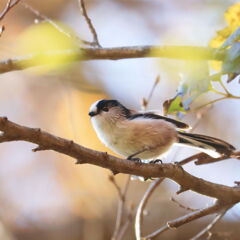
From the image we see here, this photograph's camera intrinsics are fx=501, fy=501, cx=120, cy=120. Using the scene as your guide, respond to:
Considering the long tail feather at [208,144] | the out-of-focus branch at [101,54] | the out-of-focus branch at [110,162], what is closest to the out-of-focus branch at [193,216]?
the out-of-focus branch at [110,162]

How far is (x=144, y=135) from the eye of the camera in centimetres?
195

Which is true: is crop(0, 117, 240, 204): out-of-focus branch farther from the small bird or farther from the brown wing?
the brown wing

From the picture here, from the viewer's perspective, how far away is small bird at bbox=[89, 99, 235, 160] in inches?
76.2

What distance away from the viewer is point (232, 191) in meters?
1.68

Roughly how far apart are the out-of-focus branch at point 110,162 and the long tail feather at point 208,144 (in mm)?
271

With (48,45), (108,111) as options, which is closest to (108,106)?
(108,111)

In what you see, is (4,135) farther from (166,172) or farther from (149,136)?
(149,136)

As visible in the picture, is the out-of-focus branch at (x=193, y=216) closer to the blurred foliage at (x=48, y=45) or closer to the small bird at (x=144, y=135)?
the small bird at (x=144, y=135)

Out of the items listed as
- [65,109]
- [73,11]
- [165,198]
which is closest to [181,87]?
[165,198]

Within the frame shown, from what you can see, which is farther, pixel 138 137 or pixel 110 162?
pixel 138 137

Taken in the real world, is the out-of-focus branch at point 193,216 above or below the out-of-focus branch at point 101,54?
below

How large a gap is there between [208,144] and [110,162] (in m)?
0.75

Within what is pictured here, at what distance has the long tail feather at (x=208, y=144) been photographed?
6.36 ft

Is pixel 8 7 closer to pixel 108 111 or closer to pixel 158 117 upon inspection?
pixel 108 111
